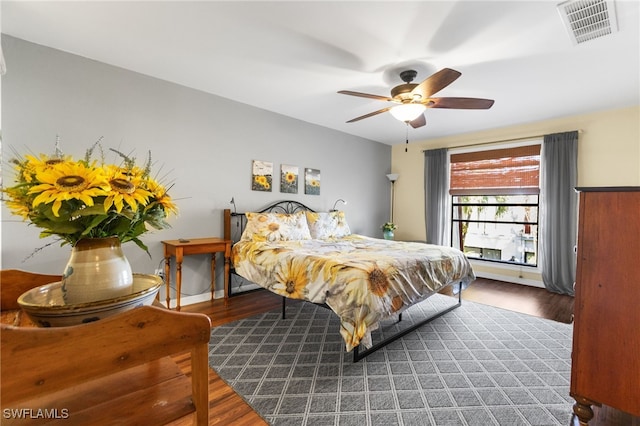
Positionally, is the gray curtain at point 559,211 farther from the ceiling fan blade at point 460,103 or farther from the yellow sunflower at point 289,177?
the yellow sunflower at point 289,177

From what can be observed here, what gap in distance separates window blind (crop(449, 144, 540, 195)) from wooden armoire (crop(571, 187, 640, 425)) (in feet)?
11.7

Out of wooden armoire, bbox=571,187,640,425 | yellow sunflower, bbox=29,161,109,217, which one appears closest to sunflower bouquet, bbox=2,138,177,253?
yellow sunflower, bbox=29,161,109,217

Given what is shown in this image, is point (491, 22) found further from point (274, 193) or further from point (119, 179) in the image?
point (274, 193)

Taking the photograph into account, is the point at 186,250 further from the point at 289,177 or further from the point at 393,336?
the point at 393,336

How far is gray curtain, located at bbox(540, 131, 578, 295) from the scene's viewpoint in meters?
3.94

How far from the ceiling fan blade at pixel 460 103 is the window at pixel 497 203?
2.52 metres

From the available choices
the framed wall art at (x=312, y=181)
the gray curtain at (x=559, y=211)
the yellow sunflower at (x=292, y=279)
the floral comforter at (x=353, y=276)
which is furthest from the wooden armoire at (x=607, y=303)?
the framed wall art at (x=312, y=181)

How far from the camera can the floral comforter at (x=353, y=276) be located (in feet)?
6.70

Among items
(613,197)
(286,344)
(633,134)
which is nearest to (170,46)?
(286,344)

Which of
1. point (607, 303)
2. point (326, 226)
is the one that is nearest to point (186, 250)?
point (326, 226)

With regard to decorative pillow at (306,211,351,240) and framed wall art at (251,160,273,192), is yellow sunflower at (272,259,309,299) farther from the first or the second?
framed wall art at (251,160,273,192)

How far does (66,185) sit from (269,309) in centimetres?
275

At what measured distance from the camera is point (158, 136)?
3.14 m

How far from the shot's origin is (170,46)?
8.19 ft
